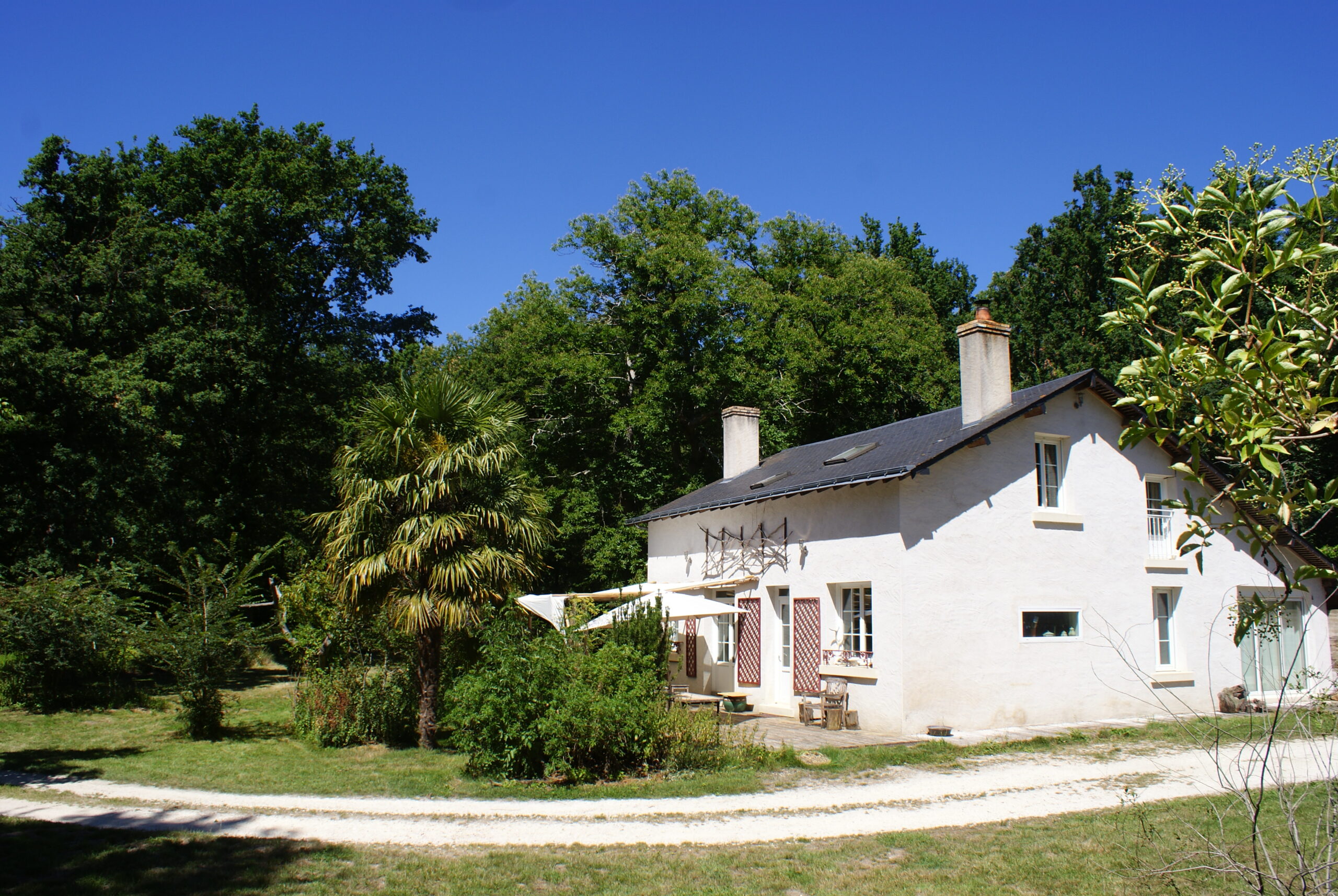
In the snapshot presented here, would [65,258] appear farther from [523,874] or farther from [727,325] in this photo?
[523,874]

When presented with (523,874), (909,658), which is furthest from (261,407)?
(523,874)

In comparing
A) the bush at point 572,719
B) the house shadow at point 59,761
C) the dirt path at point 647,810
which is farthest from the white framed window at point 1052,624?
the house shadow at point 59,761

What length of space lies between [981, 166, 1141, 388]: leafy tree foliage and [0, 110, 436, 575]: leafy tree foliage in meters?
22.8

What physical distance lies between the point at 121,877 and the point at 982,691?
12719 mm

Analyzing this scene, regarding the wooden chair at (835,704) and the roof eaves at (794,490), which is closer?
the roof eaves at (794,490)

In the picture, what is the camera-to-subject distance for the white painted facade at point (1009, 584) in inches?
582

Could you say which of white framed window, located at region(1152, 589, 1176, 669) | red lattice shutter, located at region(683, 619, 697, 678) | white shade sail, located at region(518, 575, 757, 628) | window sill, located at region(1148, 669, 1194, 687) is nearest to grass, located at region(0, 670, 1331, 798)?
window sill, located at region(1148, 669, 1194, 687)

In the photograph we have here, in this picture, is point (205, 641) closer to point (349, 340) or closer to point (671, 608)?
point (671, 608)

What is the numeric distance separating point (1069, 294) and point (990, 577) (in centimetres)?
2224

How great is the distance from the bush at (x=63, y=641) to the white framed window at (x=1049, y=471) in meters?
16.3

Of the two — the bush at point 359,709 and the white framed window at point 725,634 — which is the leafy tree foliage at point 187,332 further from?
the white framed window at point 725,634

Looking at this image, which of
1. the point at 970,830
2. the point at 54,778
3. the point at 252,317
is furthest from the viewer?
the point at 252,317

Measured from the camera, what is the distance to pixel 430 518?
12.3 metres

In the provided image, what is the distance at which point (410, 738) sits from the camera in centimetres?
1362
